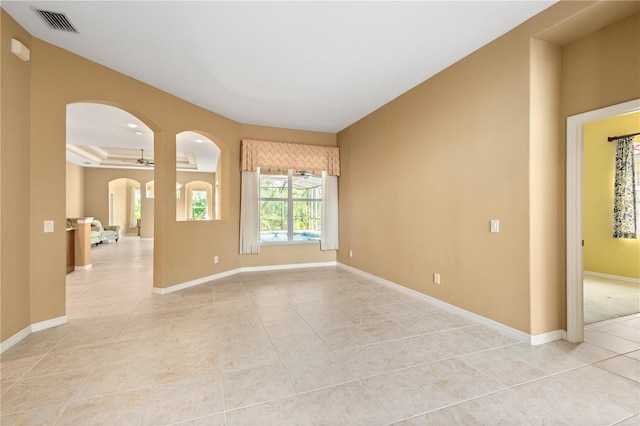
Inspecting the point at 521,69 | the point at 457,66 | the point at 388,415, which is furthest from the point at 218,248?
the point at 521,69

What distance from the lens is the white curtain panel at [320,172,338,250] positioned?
6078mm

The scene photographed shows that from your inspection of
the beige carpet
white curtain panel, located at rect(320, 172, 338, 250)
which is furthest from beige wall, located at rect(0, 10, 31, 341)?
the beige carpet

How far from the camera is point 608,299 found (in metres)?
3.76

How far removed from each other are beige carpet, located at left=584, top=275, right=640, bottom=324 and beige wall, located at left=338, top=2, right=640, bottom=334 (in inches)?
44.1

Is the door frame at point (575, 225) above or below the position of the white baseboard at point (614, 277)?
above

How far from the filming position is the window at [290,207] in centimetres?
593

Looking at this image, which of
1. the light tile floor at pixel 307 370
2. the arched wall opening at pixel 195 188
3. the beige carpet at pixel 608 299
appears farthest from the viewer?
the arched wall opening at pixel 195 188

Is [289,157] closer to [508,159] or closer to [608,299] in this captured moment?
[508,159]

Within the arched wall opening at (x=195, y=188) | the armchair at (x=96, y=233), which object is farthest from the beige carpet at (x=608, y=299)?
the armchair at (x=96, y=233)

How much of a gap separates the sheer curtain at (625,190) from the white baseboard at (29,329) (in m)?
7.80

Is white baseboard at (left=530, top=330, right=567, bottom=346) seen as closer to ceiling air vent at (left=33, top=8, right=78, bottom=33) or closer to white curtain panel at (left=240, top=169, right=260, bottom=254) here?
white curtain panel at (left=240, top=169, right=260, bottom=254)

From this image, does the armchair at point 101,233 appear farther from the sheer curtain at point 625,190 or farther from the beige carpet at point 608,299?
the sheer curtain at point 625,190

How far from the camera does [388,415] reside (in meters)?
1.67

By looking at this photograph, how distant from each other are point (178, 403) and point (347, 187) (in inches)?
184
